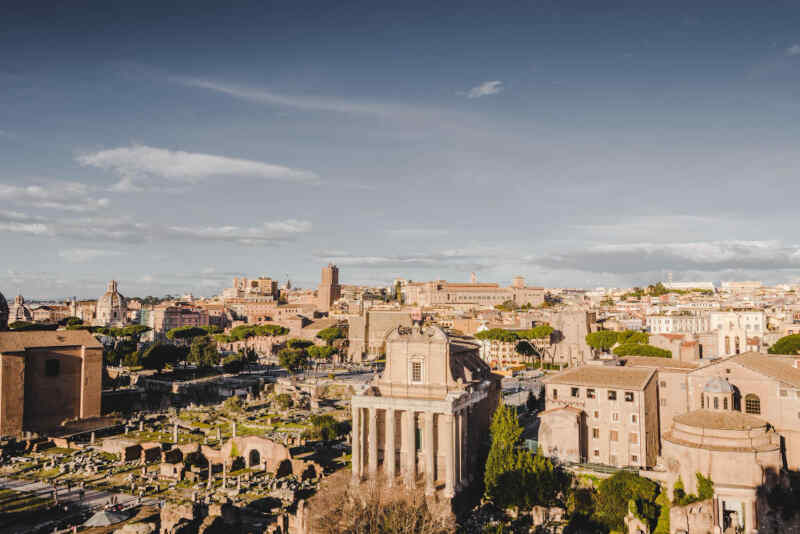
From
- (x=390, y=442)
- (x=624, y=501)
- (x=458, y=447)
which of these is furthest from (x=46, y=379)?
(x=624, y=501)

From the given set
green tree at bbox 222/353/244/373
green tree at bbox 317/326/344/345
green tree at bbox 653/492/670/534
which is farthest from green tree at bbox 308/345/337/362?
green tree at bbox 653/492/670/534

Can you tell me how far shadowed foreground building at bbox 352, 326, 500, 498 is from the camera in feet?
115

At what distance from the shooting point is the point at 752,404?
120 feet

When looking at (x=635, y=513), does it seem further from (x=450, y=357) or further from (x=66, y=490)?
(x=66, y=490)

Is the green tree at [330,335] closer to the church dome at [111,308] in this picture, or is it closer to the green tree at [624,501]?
the church dome at [111,308]

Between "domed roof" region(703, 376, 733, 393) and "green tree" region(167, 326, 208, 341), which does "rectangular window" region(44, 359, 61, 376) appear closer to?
"domed roof" region(703, 376, 733, 393)

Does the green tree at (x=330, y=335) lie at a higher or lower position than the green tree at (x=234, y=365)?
higher

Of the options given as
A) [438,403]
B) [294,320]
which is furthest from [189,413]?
[294,320]

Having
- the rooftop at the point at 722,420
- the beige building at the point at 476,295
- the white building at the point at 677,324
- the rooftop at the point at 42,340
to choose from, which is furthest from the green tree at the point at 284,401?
the beige building at the point at 476,295

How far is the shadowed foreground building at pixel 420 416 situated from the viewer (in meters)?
34.9

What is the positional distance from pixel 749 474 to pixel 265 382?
64.9 metres

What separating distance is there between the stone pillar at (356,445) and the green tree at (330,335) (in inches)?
3293

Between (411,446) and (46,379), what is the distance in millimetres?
43595

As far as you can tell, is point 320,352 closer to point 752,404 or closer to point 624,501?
point 624,501
